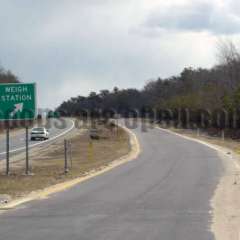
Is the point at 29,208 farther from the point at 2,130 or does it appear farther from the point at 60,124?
the point at 60,124

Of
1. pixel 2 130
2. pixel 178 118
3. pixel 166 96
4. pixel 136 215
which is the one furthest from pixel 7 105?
pixel 166 96

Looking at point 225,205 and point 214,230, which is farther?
point 225,205

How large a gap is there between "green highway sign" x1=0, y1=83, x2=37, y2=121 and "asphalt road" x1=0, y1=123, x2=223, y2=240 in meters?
4.71

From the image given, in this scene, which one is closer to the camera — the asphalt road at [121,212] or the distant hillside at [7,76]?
the asphalt road at [121,212]

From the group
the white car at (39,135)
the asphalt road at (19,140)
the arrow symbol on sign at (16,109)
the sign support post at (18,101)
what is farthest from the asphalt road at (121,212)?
the white car at (39,135)

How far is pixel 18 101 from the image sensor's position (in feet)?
96.0

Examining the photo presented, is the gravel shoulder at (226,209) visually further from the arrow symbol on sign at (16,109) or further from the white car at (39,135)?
the white car at (39,135)

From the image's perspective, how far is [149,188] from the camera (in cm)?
2270

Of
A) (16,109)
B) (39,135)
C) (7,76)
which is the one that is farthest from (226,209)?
(7,76)

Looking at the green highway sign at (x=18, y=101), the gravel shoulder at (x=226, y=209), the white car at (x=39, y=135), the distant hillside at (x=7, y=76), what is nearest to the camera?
the gravel shoulder at (x=226, y=209)

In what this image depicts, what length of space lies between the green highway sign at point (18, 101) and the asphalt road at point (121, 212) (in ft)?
15.5

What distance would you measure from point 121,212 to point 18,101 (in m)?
14.1

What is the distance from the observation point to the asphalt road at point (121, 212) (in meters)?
12.7

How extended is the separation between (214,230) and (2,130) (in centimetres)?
9791
